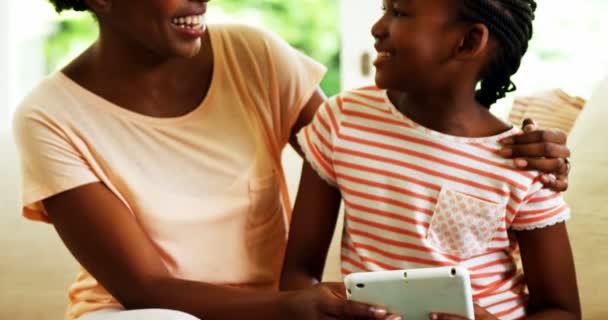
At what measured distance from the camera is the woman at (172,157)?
1505 millimetres

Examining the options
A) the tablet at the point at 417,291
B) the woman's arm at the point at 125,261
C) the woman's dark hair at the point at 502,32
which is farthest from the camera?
the woman's arm at the point at 125,261

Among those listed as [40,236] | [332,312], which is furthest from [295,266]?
[40,236]

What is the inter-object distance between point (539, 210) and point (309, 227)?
1.21 ft

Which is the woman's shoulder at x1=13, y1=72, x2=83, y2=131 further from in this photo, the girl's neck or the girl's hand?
the girl's hand

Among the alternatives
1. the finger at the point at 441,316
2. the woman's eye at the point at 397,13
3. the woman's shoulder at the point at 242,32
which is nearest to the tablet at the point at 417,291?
the finger at the point at 441,316

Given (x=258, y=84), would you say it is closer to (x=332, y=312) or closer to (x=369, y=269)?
(x=369, y=269)

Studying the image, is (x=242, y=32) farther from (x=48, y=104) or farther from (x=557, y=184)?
(x=557, y=184)

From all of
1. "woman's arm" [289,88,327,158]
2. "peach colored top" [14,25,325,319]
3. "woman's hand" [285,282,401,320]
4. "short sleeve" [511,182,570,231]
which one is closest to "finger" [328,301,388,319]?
"woman's hand" [285,282,401,320]

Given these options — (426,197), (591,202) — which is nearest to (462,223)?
(426,197)

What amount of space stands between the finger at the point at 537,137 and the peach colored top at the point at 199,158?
1.48 feet

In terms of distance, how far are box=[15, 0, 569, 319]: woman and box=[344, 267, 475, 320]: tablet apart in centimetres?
9

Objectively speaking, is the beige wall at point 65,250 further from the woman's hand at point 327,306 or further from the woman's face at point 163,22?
the woman's face at point 163,22

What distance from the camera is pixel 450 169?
1.42 meters

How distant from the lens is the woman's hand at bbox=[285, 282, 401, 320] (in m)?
1.29
